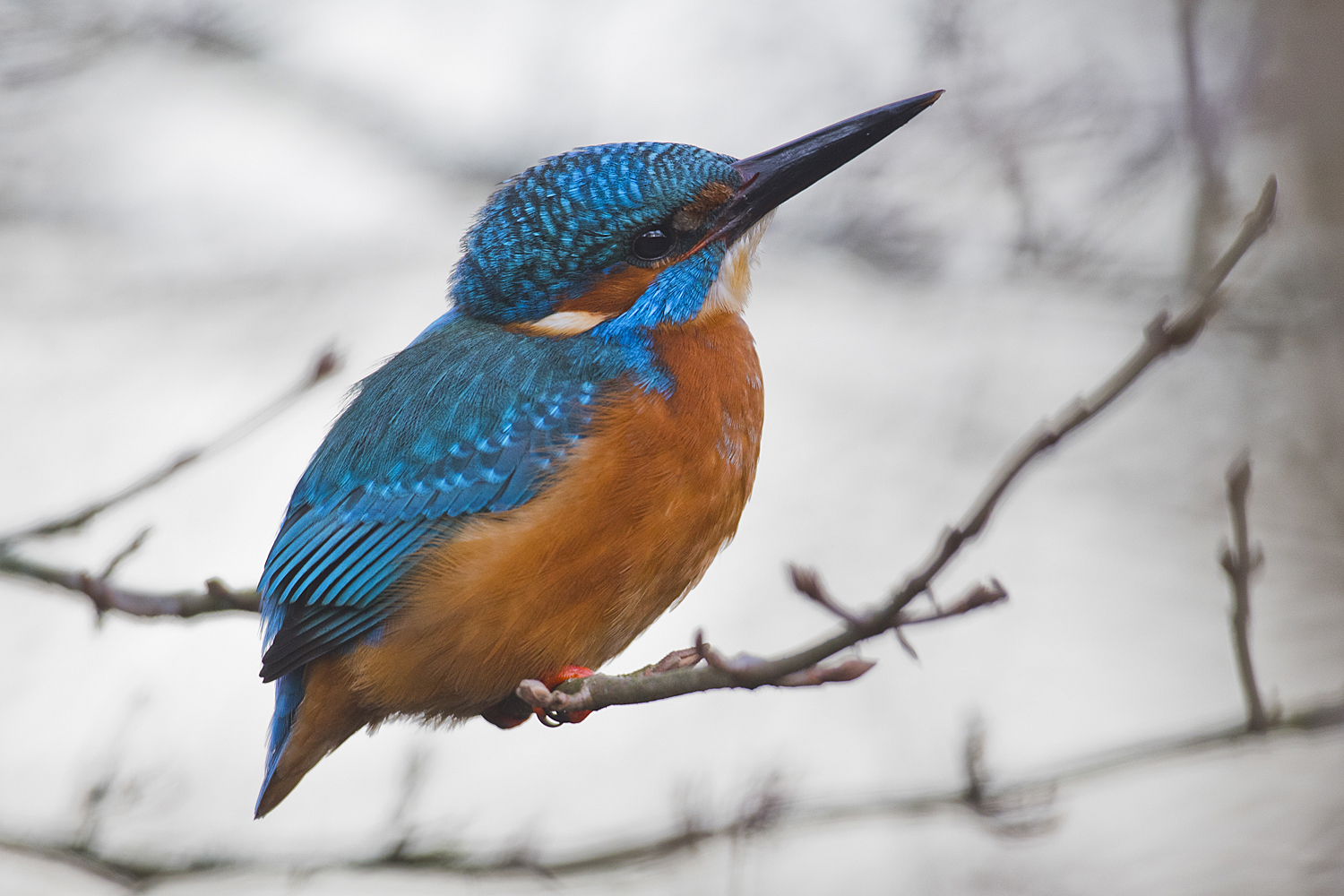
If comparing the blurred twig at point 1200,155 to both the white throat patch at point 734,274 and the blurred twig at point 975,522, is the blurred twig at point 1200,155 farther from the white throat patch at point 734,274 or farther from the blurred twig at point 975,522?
the blurred twig at point 975,522

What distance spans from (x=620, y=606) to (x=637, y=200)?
101cm

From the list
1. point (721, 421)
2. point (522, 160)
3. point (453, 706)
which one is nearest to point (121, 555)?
point (453, 706)

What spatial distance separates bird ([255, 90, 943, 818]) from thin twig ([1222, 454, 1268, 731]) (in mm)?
1215

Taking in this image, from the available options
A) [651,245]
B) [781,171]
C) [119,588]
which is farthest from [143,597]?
[781,171]

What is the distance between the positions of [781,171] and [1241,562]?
5.27 feet

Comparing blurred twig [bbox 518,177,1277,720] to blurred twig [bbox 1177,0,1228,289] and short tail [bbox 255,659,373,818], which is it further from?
blurred twig [bbox 1177,0,1228,289]

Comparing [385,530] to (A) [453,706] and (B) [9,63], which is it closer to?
(A) [453,706]

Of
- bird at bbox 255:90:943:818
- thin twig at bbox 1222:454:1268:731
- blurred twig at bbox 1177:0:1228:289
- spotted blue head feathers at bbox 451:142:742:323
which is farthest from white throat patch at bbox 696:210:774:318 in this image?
blurred twig at bbox 1177:0:1228:289

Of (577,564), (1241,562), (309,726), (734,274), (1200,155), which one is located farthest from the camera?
(1200,155)

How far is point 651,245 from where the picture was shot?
3.09 metres

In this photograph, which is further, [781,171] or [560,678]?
[781,171]

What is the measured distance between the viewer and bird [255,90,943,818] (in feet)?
9.21

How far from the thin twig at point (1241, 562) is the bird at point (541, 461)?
1.21 metres

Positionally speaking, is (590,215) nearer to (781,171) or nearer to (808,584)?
(781,171)
